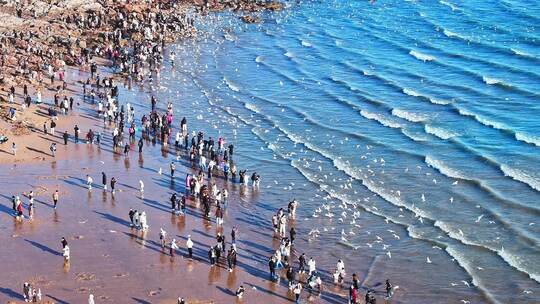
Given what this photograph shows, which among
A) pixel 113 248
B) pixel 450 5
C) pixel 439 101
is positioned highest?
pixel 450 5

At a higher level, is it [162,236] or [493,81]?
[493,81]

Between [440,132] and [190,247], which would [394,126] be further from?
[190,247]

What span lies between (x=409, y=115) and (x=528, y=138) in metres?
8.51

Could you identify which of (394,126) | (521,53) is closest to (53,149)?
(394,126)

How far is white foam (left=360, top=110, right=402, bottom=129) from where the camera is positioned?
185ft

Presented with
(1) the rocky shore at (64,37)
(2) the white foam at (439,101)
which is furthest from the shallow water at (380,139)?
(1) the rocky shore at (64,37)

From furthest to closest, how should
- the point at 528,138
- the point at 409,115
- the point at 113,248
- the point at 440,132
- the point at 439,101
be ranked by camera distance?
the point at 439,101, the point at 409,115, the point at 440,132, the point at 528,138, the point at 113,248

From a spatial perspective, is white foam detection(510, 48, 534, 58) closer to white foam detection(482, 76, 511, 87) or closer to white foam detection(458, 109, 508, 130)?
white foam detection(482, 76, 511, 87)

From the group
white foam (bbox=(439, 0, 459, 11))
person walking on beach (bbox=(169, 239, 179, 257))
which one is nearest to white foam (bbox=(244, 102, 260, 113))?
person walking on beach (bbox=(169, 239, 179, 257))

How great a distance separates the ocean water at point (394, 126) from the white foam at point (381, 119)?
0.66 ft

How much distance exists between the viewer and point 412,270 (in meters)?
38.8

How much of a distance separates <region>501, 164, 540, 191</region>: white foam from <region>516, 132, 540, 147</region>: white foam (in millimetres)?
3968

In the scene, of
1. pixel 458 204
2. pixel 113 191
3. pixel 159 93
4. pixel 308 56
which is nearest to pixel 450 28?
pixel 308 56

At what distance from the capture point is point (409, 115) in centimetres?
5816
